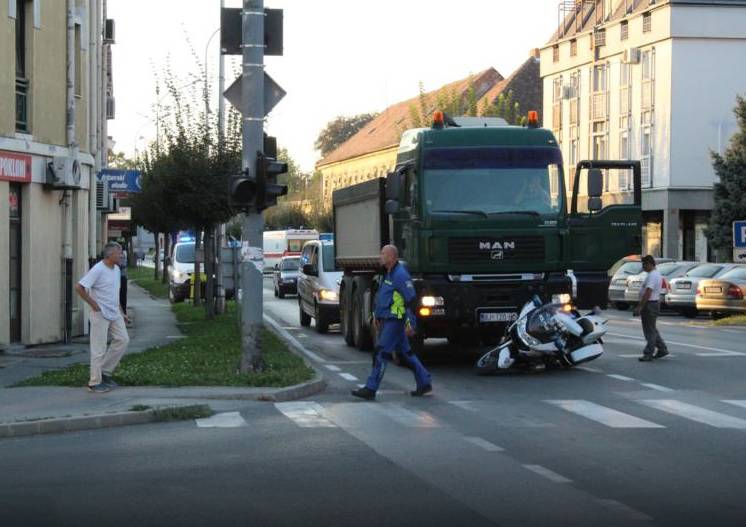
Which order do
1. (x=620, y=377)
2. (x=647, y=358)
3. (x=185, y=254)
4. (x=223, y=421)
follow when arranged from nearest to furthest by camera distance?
(x=223, y=421), (x=620, y=377), (x=647, y=358), (x=185, y=254)

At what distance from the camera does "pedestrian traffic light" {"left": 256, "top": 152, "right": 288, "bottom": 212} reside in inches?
650

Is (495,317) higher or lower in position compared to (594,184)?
lower

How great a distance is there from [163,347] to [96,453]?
38.3 feet

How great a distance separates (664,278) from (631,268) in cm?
334

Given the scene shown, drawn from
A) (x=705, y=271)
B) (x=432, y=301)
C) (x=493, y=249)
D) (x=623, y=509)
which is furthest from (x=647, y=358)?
(x=705, y=271)

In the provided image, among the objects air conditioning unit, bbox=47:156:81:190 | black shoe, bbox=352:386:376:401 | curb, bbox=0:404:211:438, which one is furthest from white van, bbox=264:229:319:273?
curb, bbox=0:404:211:438

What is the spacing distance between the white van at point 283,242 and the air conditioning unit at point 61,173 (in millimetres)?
47658

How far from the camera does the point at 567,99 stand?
6638cm

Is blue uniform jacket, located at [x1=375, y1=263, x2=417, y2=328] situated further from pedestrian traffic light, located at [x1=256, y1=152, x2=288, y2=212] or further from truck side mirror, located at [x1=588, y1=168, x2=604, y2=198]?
truck side mirror, located at [x1=588, y1=168, x2=604, y2=198]

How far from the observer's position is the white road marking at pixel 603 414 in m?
12.9

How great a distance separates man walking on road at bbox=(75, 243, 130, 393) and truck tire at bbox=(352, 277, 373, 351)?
7.67 m

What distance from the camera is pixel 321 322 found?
94.7ft

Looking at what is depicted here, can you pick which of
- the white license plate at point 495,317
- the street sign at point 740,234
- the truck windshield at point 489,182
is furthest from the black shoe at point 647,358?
the street sign at point 740,234

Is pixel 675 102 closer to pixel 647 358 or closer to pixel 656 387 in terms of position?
pixel 647 358
